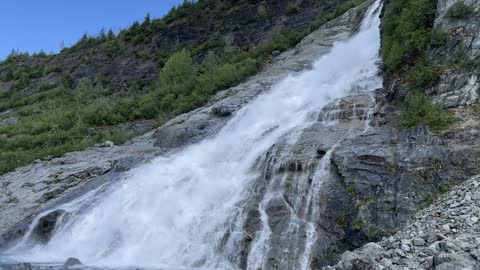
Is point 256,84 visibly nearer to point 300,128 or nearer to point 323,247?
point 300,128

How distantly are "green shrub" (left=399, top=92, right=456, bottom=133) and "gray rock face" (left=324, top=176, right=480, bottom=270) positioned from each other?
3.80 meters

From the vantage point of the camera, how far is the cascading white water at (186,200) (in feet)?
59.5

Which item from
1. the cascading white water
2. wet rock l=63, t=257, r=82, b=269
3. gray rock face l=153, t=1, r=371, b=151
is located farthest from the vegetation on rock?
wet rock l=63, t=257, r=82, b=269

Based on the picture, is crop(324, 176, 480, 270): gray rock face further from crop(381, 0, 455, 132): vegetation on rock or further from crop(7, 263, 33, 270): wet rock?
crop(7, 263, 33, 270): wet rock

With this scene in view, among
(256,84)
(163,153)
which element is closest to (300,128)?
(163,153)

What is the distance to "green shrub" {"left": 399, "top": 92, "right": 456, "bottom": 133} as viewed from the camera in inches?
687

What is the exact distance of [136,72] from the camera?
6306 cm

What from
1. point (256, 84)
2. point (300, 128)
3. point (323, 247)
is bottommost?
point (323, 247)

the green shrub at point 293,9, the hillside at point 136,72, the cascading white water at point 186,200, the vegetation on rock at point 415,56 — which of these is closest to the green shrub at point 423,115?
the vegetation on rock at point 415,56

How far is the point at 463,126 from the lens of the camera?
1692cm

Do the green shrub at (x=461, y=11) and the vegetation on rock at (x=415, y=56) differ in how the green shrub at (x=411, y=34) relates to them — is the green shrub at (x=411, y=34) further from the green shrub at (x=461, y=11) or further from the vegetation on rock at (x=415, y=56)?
the green shrub at (x=461, y=11)

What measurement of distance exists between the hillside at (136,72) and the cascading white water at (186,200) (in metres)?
11.3

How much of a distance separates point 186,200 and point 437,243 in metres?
12.1

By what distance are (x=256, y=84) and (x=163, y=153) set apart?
986 centimetres
